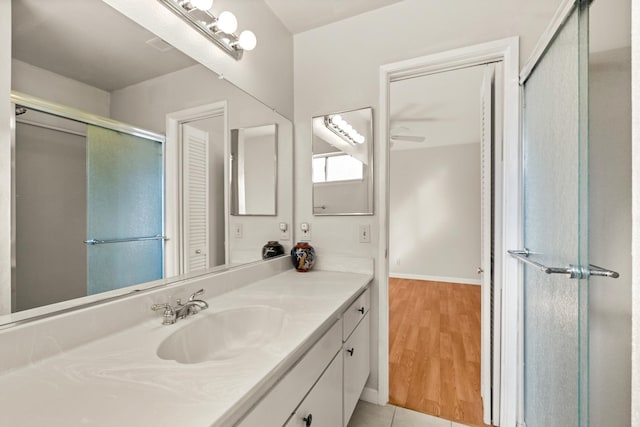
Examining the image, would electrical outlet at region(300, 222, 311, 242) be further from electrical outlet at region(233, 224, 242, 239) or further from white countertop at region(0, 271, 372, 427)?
white countertop at region(0, 271, 372, 427)

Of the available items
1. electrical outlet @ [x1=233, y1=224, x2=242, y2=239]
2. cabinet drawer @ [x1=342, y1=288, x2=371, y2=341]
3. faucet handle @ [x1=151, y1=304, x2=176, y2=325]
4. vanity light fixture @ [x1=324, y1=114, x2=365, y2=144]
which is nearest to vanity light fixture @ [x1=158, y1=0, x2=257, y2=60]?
vanity light fixture @ [x1=324, y1=114, x2=365, y2=144]

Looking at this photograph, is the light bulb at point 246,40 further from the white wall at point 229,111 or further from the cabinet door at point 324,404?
the cabinet door at point 324,404

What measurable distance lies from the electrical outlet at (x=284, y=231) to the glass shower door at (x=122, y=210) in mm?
A: 887

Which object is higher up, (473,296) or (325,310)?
(325,310)

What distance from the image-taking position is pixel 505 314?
1.45 meters

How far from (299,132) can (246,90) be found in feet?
1.58

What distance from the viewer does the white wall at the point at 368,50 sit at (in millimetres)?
1436

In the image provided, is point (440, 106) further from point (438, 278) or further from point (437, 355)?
point (438, 278)

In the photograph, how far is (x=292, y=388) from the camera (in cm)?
78

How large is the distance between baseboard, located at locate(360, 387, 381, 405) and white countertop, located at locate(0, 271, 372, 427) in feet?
3.59

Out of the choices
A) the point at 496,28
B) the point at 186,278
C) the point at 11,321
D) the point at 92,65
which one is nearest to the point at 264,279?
the point at 186,278

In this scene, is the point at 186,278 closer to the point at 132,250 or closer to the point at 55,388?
the point at 132,250

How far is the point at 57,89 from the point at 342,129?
1.38 m

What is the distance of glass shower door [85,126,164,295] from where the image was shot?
0.85 meters
